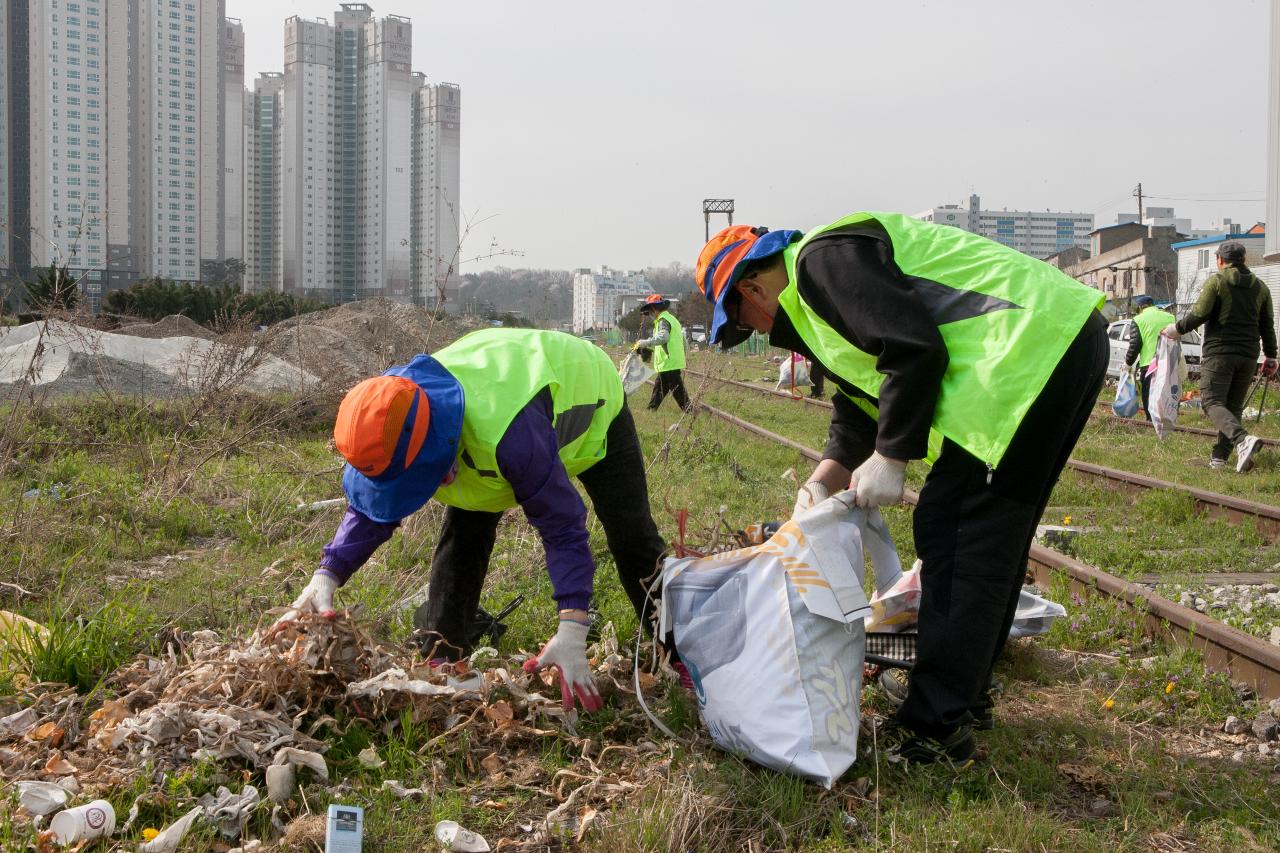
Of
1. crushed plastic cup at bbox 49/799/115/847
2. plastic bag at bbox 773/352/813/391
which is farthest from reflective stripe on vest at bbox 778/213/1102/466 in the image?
plastic bag at bbox 773/352/813/391

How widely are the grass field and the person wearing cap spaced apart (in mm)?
2700

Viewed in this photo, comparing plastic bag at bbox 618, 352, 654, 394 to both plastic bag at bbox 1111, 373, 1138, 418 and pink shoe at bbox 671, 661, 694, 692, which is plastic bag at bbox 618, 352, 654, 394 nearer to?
plastic bag at bbox 1111, 373, 1138, 418

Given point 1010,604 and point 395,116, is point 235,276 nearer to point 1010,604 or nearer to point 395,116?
point 395,116

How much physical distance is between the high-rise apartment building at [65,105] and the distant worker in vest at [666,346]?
137 ft

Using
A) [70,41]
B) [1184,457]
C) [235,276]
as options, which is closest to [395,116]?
[235,276]

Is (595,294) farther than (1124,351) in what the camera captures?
Yes

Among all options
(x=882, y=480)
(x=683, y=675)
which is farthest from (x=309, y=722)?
(x=882, y=480)

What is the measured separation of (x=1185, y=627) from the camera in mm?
4328

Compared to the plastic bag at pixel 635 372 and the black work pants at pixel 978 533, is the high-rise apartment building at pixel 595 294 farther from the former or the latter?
the black work pants at pixel 978 533

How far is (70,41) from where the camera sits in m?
50.8

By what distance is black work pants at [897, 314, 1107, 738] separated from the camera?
2938 mm

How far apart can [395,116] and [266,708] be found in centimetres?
4952

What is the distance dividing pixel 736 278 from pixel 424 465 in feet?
3.50

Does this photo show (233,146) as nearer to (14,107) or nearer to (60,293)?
(14,107)
